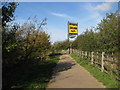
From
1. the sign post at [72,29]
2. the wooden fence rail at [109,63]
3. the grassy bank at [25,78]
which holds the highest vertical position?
the sign post at [72,29]

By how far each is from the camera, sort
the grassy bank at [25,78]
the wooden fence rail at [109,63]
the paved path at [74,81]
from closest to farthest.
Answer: the paved path at [74,81]
the grassy bank at [25,78]
the wooden fence rail at [109,63]

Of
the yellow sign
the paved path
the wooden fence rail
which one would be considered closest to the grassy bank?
the paved path

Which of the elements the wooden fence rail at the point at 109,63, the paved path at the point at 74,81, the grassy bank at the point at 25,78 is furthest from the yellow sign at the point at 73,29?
the paved path at the point at 74,81

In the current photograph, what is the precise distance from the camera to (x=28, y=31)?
1235cm


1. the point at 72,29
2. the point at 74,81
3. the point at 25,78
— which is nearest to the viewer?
the point at 74,81

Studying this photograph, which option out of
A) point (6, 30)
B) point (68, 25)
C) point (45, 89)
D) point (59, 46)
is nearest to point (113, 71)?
point (45, 89)

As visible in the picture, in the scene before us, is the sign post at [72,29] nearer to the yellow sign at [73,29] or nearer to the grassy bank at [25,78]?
the yellow sign at [73,29]

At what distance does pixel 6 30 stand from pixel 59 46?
47270 millimetres

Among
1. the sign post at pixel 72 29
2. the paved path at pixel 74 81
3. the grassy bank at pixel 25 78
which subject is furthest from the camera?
→ the sign post at pixel 72 29

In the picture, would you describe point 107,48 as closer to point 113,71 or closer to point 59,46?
point 113,71

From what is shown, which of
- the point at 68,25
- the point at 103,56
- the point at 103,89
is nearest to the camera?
the point at 103,89

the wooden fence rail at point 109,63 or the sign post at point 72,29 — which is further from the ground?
the sign post at point 72,29

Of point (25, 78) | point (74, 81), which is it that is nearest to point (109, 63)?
point (74, 81)

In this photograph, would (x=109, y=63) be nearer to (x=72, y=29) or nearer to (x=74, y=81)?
(x=74, y=81)
